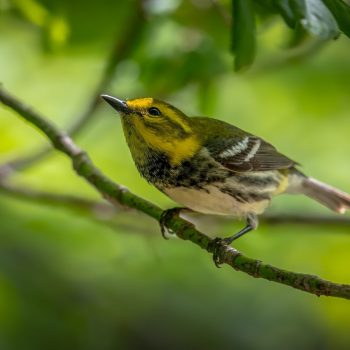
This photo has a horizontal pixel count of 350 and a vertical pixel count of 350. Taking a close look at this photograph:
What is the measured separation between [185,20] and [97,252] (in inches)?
53.8

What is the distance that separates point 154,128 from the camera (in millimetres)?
2920

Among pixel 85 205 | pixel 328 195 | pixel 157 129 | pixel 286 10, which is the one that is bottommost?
pixel 85 205

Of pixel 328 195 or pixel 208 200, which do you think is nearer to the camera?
pixel 208 200

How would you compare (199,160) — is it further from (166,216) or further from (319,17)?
(319,17)

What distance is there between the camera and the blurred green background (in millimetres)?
3959

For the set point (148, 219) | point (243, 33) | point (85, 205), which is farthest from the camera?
point (148, 219)

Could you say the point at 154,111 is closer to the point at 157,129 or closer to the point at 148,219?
the point at 157,129

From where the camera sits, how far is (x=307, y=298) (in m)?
5.17

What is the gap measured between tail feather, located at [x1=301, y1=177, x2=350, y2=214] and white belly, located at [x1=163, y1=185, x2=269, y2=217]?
0.58 m

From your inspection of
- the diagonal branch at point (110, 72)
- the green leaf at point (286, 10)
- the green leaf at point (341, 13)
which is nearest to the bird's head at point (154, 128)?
the diagonal branch at point (110, 72)

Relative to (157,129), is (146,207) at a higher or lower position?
lower

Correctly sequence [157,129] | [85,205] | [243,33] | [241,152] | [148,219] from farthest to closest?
[148,219], [85,205], [241,152], [157,129], [243,33]

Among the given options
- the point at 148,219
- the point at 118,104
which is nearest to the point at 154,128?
the point at 118,104

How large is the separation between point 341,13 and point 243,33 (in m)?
0.28
